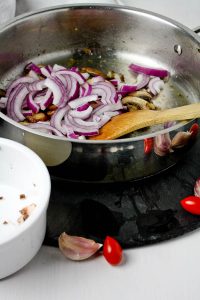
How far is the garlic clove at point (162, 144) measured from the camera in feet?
3.51

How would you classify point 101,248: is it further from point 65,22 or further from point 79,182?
point 65,22

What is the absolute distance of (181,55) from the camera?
1.43 metres

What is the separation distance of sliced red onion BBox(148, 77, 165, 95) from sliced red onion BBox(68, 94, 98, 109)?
0.47 feet

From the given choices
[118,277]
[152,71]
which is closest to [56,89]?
[152,71]

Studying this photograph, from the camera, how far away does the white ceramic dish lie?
0.93 m

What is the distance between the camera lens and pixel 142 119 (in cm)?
118

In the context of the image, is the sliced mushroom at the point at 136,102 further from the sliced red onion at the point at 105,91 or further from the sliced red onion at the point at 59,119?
the sliced red onion at the point at 59,119

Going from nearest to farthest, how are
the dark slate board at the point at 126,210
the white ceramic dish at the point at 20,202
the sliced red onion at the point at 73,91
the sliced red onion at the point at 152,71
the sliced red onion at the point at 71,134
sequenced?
the white ceramic dish at the point at 20,202 → the dark slate board at the point at 126,210 → the sliced red onion at the point at 71,134 → the sliced red onion at the point at 73,91 → the sliced red onion at the point at 152,71

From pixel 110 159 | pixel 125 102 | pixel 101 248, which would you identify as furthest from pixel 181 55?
pixel 101 248

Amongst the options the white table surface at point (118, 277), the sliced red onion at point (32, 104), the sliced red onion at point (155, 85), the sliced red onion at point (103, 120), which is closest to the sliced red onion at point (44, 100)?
the sliced red onion at point (32, 104)

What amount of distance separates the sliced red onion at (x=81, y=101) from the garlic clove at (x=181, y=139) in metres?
0.26

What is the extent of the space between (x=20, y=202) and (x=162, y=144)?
0.27 m

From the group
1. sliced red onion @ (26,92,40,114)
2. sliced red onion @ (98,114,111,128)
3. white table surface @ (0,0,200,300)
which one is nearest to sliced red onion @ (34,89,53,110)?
sliced red onion @ (26,92,40,114)

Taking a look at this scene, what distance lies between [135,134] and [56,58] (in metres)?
0.35
